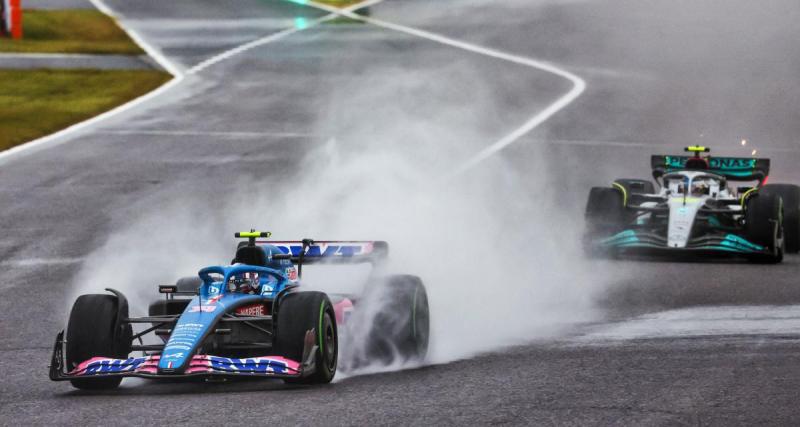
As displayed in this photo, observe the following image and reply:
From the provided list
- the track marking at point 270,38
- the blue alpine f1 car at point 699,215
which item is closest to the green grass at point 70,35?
the track marking at point 270,38

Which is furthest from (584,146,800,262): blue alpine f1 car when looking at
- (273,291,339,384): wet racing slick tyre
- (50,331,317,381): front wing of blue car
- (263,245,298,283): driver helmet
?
(50,331,317,381): front wing of blue car

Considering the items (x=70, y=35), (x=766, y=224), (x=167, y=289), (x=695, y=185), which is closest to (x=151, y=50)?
(x=70, y=35)

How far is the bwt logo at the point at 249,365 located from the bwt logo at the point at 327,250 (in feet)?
8.43

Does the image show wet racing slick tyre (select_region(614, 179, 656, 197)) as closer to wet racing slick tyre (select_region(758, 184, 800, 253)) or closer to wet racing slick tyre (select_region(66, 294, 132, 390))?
wet racing slick tyre (select_region(758, 184, 800, 253))

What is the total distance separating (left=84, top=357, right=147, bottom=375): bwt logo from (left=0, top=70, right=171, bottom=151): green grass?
1732cm

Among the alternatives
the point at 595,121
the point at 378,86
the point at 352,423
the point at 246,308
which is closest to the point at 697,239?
the point at 246,308

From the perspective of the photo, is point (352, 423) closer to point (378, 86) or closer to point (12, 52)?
point (378, 86)

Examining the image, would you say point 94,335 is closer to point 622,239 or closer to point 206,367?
point 206,367

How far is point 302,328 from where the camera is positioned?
10.1m

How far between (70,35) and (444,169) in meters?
17.1

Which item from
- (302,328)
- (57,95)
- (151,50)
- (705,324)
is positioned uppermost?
(151,50)

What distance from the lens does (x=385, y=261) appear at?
1273 centimetres

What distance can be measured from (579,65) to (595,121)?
785 cm

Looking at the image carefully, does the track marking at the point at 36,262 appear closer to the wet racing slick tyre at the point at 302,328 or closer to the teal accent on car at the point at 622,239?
the teal accent on car at the point at 622,239
